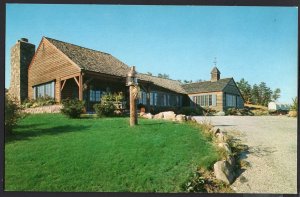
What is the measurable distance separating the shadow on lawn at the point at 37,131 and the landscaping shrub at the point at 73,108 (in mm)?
1946

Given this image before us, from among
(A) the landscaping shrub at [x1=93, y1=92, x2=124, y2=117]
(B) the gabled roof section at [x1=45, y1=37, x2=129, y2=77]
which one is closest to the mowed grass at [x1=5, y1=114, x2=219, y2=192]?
(A) the landscaping shrub at [x1=93, y1=92, x2=124, y2=117]

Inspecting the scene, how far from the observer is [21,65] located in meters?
21.7

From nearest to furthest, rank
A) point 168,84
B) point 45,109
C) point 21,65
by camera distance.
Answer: point 45,109 < point 21,65 < point 168,84

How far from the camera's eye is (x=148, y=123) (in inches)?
491

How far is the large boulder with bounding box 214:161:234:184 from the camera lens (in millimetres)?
7975

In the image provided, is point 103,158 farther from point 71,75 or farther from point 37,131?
point 71,75

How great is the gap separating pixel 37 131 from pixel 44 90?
9.37 metres

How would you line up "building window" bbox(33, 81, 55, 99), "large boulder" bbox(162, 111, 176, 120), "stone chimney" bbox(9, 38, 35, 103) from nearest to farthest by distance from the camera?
"large boulder" bbox(162, 111, 176, 120) < "building window" bbox(33, 81, 55, 99) < "stone chimney" bbox(9, 38, 35, 103)

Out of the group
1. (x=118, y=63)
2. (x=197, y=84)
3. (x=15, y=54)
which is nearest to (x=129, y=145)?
(x=118, y=63)

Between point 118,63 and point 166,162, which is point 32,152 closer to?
point 166,162

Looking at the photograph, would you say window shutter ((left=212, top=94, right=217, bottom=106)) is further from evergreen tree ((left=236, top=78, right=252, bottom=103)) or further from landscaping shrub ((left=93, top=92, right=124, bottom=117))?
landscaping shrub ((left=93, top=92, right=124, bottom=117))

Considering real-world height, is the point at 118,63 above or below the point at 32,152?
above

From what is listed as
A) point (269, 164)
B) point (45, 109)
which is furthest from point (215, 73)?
point (269, 164)

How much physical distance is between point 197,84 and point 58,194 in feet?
74.4
